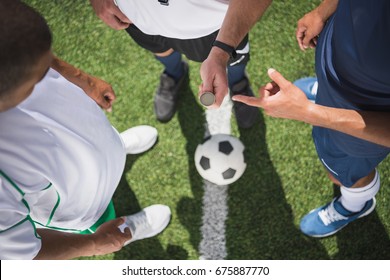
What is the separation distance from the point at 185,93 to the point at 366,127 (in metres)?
2.01

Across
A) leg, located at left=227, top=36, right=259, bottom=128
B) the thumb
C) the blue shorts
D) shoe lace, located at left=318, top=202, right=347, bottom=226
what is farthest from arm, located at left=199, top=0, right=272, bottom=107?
shoe lace, located at left=318, top=202, right=347, bottom=226

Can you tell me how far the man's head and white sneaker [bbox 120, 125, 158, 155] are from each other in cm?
187

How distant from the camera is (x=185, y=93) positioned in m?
3.76

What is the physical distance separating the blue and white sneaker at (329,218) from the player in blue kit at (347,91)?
45 cm

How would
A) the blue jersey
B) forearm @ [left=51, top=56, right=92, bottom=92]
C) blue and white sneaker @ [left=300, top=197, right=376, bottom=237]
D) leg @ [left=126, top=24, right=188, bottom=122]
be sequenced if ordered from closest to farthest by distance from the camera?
the blue jersey
forearm @ [left=51, top=56, right=92, bottom=92]
blue and white sneaker @ [left=300, top=197, right=376, bottom=237]
leg @ [left=126, top=24, right=188, bottom=122]

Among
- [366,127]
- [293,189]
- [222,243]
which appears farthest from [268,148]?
[366,127]

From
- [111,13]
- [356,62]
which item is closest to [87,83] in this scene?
[111,13]

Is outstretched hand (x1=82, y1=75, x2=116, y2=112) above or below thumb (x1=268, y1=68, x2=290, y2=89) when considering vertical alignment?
below

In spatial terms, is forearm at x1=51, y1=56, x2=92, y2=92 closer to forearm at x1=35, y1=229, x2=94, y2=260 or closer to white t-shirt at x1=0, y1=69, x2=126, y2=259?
white t-shirt at x1=0, y1=69, x2=126, y2=259

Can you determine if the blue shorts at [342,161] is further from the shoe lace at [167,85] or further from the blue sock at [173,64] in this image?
the shoe lace at [167,85]

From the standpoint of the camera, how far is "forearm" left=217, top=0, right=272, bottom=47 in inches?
87.0

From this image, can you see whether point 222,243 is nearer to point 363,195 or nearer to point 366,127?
point 363,195

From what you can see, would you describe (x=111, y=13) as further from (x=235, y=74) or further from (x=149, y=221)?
(x=149, y=221)

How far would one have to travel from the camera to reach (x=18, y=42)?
1.50 metres
